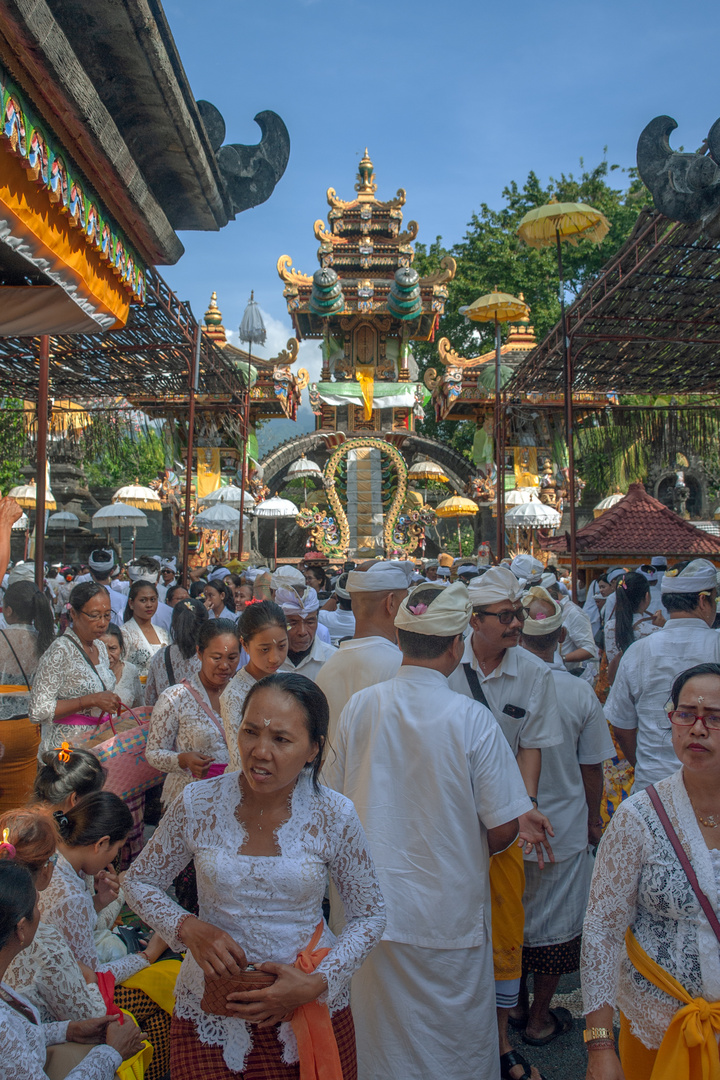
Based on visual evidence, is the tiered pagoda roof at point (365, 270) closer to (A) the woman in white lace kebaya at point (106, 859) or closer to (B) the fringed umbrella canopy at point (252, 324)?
(B) the fringed umbrella canopy at point (252, 324)

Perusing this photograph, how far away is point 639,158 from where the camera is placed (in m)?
6.78

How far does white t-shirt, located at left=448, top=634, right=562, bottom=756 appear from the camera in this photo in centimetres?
316

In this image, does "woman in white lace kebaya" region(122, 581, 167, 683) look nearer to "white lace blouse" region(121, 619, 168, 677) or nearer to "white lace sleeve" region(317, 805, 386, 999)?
"white lace blouse" region(121, 619, 168, 677)

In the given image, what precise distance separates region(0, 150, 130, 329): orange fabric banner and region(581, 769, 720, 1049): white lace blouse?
9.94ft

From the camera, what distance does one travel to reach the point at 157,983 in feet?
9.09

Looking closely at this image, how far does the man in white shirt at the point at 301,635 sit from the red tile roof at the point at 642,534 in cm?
716

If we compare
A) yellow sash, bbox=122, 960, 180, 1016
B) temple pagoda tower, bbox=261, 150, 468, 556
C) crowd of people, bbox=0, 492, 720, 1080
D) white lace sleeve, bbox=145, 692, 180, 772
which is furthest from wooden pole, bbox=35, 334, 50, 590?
temple pagoda tower, bbox=261, 150, 468, 556

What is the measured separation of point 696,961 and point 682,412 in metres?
11.6

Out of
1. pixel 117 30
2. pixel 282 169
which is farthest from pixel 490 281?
pixel 117 30

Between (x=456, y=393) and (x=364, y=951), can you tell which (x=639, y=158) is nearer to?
(x=364, y=951)

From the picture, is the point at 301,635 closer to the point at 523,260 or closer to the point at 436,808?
the point at 436,808

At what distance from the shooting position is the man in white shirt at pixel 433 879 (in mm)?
2338

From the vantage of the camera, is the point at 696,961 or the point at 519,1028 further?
the point at 519,1028

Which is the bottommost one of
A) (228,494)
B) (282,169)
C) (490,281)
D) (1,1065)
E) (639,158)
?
(1,1065)
